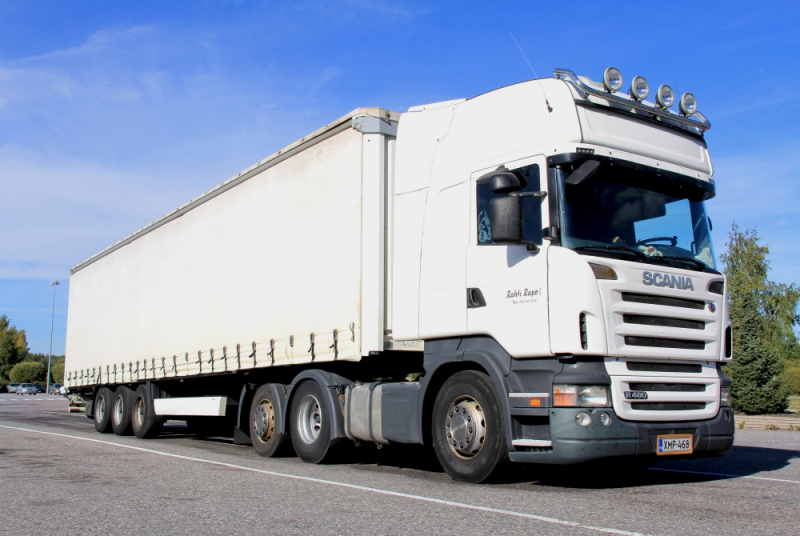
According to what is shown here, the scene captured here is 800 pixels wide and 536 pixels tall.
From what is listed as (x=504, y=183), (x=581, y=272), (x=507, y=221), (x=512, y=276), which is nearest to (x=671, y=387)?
(x=581, y=272)

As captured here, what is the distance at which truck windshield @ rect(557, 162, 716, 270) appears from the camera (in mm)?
6590

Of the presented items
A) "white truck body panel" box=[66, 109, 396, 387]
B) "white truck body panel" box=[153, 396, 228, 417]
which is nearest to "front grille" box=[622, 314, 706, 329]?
"white truck body panel" box=[66, 109, 396, 387]

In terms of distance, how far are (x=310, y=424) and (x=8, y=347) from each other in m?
102

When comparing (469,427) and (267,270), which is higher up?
(267,270)

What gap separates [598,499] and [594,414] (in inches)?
26.4

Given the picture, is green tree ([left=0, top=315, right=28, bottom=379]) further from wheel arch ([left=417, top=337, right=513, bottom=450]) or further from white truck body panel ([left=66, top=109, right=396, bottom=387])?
→ wheel arch ([left=417, top=337, right=513, bottom=450])

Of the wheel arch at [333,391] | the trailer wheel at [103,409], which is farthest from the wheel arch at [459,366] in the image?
the trailer wheel at [103,409]

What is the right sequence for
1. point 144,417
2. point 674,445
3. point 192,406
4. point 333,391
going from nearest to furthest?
point 674,445 → point 333,391 → point 192,406 → point 144,417

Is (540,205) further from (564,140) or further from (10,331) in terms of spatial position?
(10,331)

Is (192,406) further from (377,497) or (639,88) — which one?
(639,88)

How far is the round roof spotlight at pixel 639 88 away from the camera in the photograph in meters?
7.38

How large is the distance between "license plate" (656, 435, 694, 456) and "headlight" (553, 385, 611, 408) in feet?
2.16

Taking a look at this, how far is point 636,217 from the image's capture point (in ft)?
22.8

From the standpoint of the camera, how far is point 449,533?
4582 millimetres
